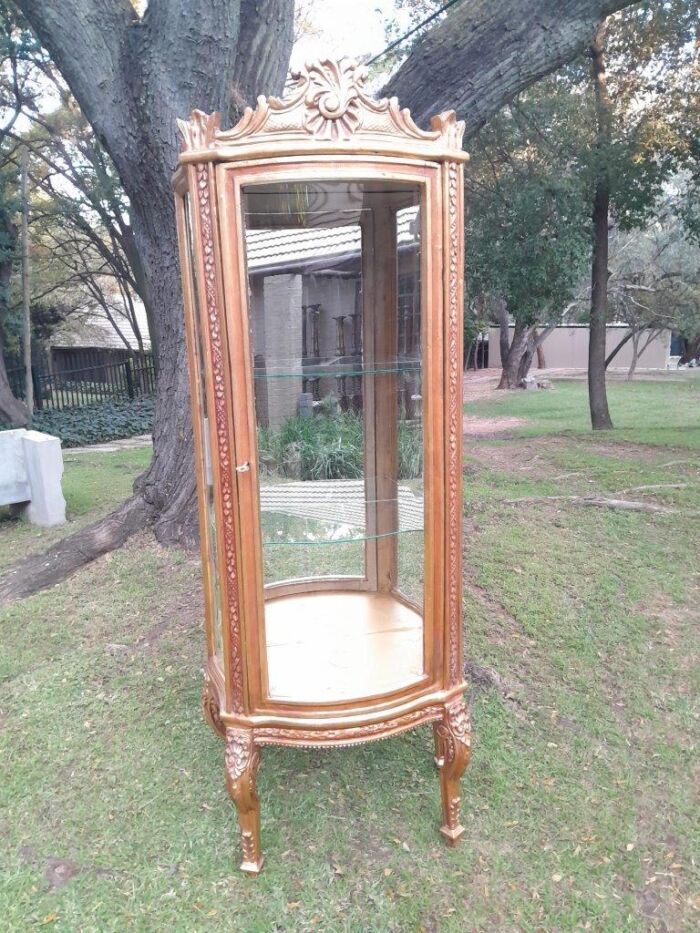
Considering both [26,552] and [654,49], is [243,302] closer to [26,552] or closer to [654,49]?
[26,552]

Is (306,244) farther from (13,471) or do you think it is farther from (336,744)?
(13,471)

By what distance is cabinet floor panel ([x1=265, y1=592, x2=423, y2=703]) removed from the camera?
2.04 metres

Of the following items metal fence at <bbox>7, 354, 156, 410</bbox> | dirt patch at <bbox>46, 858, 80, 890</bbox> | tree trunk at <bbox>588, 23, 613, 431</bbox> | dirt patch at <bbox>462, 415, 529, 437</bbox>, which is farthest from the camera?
metal fence at <bbox>7, 354, 156, 410</bbox>

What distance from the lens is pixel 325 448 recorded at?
97.9 inches

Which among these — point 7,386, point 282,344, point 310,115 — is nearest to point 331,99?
point 310,115

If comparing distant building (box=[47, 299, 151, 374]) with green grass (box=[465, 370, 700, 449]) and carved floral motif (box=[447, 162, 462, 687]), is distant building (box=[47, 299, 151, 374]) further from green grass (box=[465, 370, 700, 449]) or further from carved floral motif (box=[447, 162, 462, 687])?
carved floral motif (box=[447, 162, 462, 687])

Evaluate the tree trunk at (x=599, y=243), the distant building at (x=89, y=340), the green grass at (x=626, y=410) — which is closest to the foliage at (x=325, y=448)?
the green grass at (x=626, y=410)

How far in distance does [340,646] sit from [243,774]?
1.89ft

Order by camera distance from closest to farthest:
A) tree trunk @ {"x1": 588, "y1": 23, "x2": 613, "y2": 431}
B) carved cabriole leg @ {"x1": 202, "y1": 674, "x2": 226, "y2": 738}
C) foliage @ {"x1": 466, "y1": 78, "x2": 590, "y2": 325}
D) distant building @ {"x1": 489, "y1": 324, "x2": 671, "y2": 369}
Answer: carved cabriole leg @ {"x1": 202, "y1": 674, "x2": 226, "y2": 738}, foliage @ {"x1": 466, "y1": 78, "x2": 590, "y2": 325}, tree trunk @ {"x1": 588, "y1": 23, "x2": 613, "y2": 431}, distant building @ {"x1": 489, "y1": 324, "x2": 671, "y2": 369}

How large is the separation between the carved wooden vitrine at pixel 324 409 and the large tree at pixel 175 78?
1.75 m

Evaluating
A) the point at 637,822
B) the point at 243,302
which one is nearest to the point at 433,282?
the point at 243,302

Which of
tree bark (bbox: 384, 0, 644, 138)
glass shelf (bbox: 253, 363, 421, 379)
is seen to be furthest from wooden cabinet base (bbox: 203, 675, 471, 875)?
tree bark (bbox: 384, 0, 644, 138)

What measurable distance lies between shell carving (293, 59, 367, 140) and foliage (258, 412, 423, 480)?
0.81 meters

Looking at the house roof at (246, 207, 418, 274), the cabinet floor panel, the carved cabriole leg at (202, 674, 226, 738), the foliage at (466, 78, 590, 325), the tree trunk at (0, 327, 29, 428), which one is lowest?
the carved cabriole leg at (202, 674, 226, 738)
